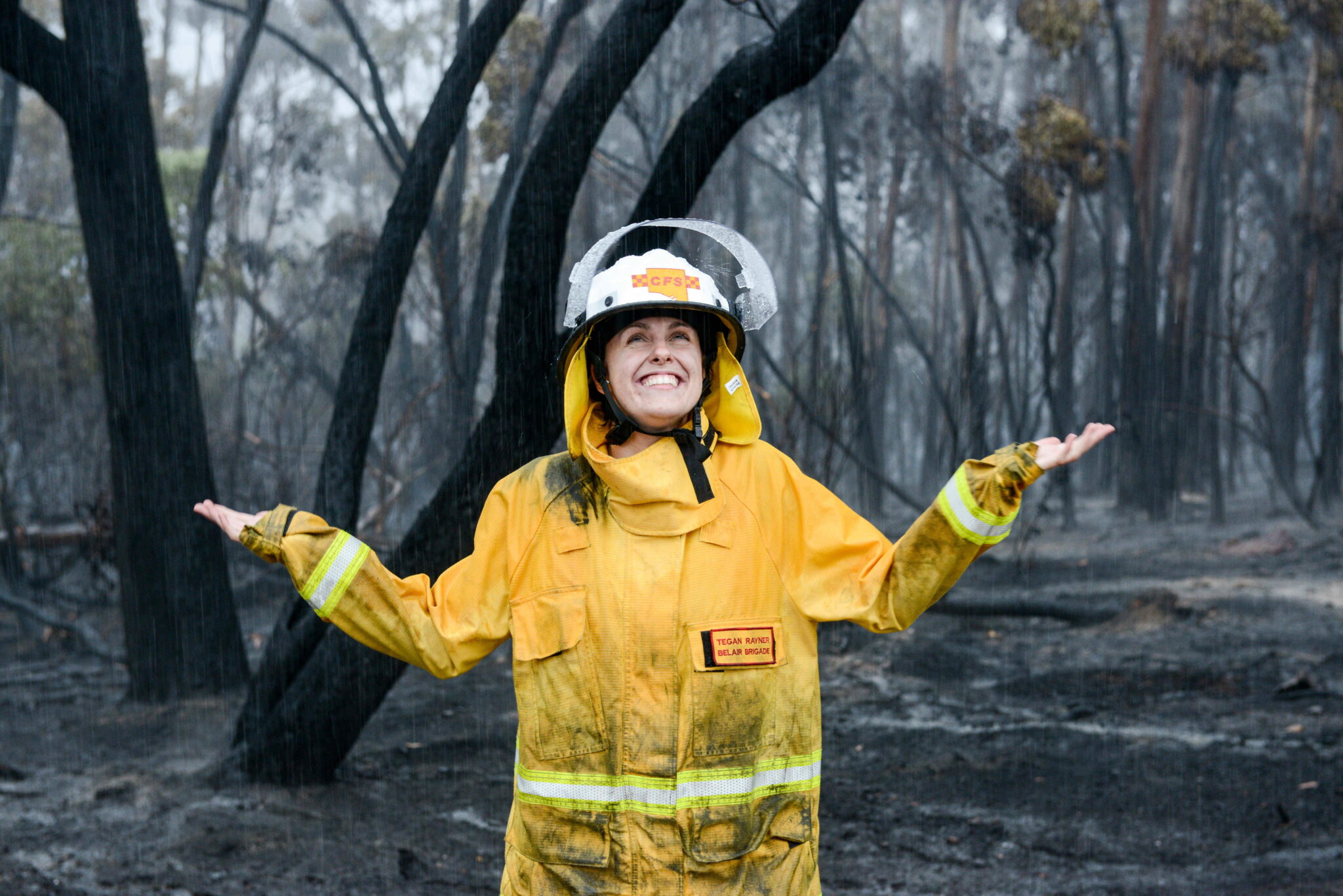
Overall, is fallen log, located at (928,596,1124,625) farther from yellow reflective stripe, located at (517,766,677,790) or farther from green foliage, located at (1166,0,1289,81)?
yellow reflective stripe, located at (517,766,677,790)

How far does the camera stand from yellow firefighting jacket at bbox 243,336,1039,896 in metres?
2.23

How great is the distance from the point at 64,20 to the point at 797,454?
5.83m

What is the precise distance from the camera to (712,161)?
488cm

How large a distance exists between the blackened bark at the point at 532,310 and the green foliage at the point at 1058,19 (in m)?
8.82

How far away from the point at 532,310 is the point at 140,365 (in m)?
2.79

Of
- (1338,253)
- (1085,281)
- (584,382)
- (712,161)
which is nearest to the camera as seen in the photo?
(584,382)

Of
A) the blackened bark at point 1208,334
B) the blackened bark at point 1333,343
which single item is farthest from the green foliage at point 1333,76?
the blackened bark at point 1333,343

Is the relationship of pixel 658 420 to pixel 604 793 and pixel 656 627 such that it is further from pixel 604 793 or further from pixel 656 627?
pixel 604 793

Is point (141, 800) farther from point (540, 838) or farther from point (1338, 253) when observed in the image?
point (1338, 253)

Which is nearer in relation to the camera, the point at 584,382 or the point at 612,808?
the point at 612,808

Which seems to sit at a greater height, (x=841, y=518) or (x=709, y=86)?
(x=709, y=86)

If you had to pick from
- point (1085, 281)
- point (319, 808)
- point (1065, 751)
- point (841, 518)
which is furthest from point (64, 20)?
Answer: point (1085, 281)

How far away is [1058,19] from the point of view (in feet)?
41.3

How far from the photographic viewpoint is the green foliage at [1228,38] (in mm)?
12891
